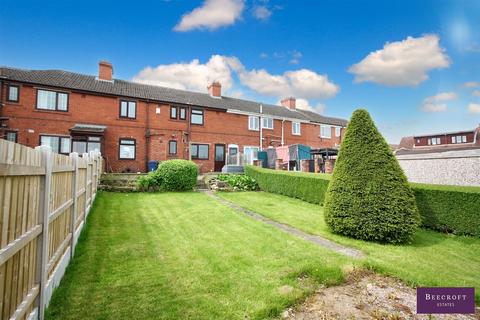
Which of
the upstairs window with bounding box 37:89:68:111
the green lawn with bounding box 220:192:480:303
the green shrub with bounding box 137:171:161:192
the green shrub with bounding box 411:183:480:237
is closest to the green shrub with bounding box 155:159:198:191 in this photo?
the green shrub with bounding box 137:171:161:192

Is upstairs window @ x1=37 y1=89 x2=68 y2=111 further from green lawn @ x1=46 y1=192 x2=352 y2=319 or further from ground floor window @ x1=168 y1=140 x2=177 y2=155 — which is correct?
green lawn @ x1=46 y1=192 x2=352 y2=319

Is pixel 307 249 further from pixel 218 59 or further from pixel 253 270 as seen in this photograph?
pixel 218 59

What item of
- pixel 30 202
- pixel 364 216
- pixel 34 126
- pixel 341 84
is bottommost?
pixel 364 216

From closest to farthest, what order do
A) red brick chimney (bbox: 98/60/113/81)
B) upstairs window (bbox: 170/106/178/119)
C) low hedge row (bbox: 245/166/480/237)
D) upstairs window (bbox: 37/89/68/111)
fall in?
low hedge row (bbox: 245/166/480/237), upstairs window (bbox: 37/89/68/111), red brick chimney (bbox: 98/60/113/81), upstairs window (bbox: 170/106/178/119)

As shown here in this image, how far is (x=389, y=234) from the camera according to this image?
20.7 ft

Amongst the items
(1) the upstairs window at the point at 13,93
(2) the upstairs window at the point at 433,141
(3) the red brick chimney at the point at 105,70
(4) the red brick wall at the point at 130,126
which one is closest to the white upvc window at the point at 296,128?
(4) the red brick wall at the point at 130,126

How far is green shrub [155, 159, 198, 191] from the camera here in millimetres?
14203

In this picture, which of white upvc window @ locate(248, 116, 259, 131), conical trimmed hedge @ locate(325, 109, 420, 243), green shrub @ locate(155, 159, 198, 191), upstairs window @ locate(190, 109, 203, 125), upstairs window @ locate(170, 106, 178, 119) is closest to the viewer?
conical trimmed hedge @ locate(325, 109, 420, 243)

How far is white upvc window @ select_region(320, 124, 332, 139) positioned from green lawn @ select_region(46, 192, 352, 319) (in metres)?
27.2

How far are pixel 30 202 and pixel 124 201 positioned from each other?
30.2 feet

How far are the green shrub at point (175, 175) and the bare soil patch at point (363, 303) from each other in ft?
37.8

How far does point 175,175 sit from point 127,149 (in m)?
8.64

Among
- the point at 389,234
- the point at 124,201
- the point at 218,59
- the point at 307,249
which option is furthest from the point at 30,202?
the point at 218,59

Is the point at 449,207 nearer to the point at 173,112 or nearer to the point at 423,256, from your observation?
the point at 423,256
